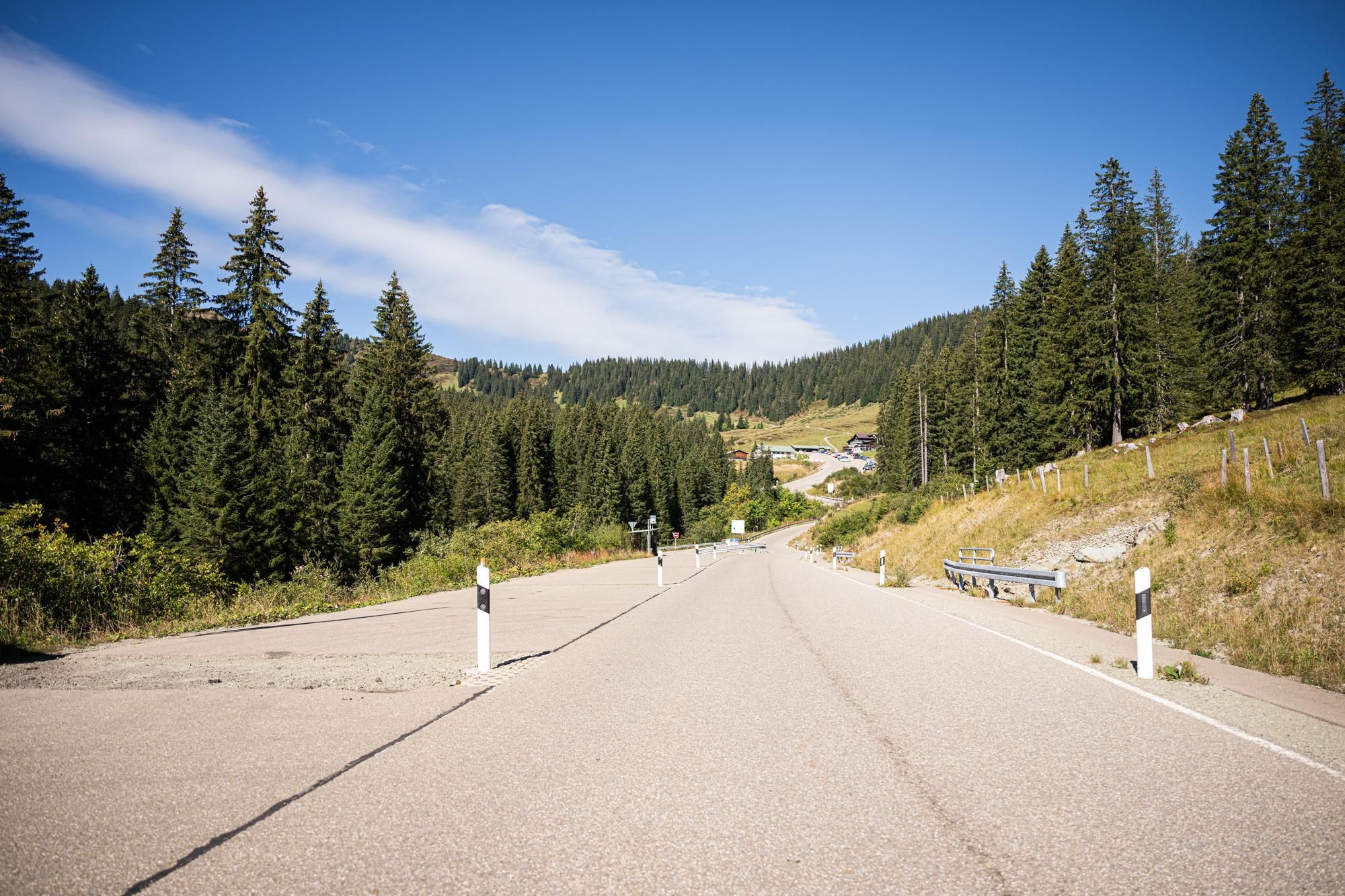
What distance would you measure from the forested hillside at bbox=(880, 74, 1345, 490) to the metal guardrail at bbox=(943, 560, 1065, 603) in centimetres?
2656

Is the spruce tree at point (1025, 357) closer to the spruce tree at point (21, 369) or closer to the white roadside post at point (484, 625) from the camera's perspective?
the white roadside post at point (484, 625)

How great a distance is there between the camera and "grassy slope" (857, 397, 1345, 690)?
916 cm

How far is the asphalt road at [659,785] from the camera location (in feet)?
9.78

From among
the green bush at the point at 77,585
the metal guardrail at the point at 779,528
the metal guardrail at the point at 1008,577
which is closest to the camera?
the green bush at the point at 77,585

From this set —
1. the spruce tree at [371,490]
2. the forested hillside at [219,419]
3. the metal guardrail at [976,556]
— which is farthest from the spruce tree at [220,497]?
the metal guardrail at [976,556]

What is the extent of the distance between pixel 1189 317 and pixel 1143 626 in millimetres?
60673

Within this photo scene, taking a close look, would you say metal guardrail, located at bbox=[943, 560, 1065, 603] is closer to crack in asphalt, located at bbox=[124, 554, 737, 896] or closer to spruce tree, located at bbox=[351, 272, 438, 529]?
crack in asphalt, located at bbox=[124, 554, 737, 896]

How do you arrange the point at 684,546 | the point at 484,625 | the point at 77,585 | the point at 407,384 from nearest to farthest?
the point at 484,625 < the point at 77,585 < the point at 407,384 < the point at 684,546

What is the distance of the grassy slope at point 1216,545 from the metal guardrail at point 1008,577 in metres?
0.56

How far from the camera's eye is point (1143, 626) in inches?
284

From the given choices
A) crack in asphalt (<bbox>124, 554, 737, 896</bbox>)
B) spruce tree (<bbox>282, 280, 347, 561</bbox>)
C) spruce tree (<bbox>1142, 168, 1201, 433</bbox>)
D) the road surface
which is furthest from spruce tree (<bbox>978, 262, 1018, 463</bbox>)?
the road surface

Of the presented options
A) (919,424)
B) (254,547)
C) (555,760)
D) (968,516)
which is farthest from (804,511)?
(555,760)

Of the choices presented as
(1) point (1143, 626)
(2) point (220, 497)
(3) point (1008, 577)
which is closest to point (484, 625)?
(1) point (1143, 626)

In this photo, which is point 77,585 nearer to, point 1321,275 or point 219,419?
point 219,419
